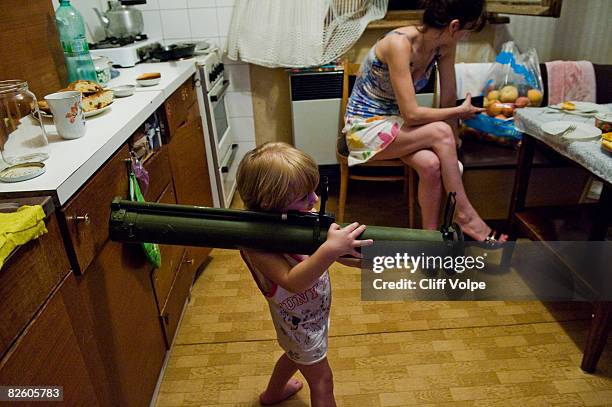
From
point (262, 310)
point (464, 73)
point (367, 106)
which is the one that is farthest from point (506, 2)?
point (262, 310)

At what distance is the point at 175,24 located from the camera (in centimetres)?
256

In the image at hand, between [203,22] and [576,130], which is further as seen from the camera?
[203,22]

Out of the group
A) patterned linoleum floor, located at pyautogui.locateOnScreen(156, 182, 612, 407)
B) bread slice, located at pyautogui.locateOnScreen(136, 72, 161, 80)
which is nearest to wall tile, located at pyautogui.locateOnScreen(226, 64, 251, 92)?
bread slice, located at pyautogui.locateOnScreen(136, 72, 161, 80)

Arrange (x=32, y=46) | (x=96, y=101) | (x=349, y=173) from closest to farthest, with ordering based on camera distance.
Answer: (x=96, y=101)
(x=32, y=46)
(x=349, y=173)

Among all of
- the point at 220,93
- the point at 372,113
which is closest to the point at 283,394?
the point at 372,113

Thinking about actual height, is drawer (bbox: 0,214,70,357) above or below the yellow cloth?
below

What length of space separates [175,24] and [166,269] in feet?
5.41

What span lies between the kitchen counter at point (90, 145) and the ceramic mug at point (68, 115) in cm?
2

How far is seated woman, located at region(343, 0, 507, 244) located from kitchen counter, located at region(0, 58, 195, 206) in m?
0.82

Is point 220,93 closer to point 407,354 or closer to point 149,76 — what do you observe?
point 149,76

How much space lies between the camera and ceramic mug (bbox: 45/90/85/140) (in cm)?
106

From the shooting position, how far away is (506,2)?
2.19 meters

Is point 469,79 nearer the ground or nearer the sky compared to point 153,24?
nearer the ground

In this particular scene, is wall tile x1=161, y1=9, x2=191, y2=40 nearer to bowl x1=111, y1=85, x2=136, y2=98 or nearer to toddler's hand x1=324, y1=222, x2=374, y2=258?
bowl x1=111, y1=85, x2=136, y2=98
